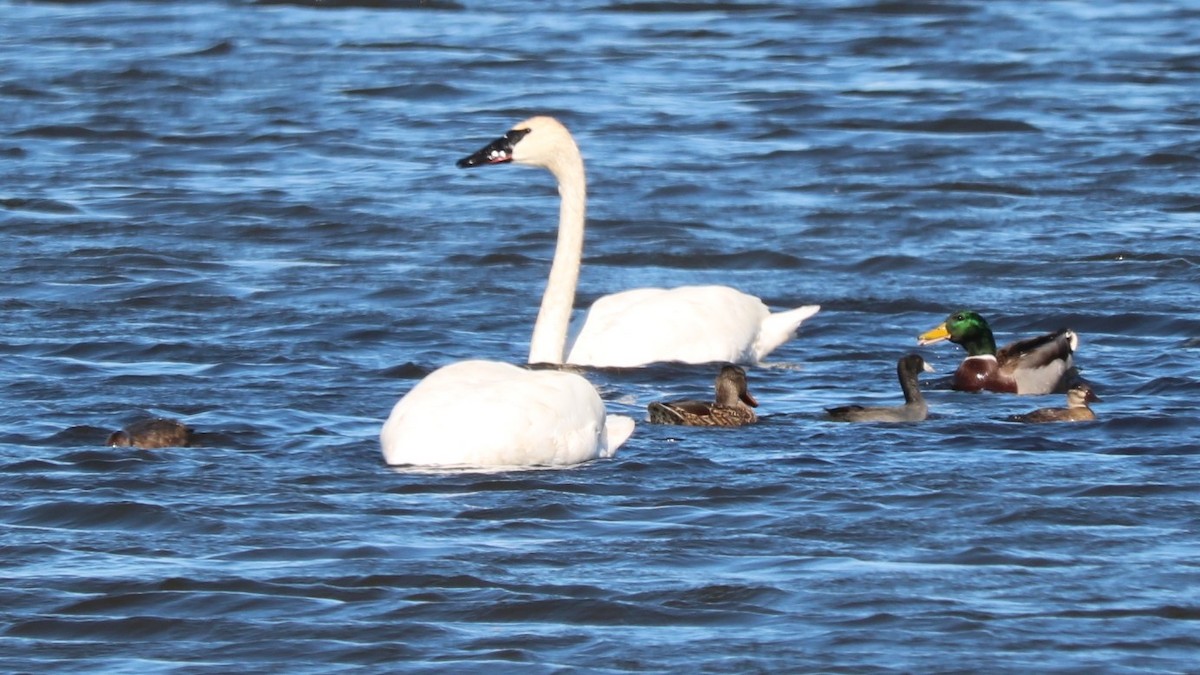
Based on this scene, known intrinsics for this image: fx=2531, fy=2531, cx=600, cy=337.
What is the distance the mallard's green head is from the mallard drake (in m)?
3.59

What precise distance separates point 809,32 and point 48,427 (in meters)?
14.3

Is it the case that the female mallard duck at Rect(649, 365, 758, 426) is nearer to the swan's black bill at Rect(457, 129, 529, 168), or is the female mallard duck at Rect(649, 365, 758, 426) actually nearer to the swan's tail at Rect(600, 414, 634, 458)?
the swan's tail at Rect(600, 414, 634, 458)

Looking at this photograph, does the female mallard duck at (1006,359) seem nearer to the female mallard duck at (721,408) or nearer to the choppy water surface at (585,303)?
the choppy water surface at (585,303)

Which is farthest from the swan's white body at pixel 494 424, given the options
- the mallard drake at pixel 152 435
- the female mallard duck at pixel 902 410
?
the female mallard duck at pixel 902 410

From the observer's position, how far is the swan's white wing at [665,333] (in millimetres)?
10906

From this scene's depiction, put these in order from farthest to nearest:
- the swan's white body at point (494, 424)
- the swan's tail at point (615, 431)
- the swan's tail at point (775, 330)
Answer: the swan's tail at point (775, 330) < the swan's tail at point (615, 431) < the swan's white body at point (494, 424)

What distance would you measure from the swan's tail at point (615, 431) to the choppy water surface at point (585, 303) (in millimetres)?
85

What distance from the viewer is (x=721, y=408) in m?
9.30

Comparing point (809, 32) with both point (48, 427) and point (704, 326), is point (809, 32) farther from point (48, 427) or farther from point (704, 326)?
point (48, 427)

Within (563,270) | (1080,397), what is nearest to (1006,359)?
(1080,397)

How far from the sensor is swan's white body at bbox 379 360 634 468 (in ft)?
27.1

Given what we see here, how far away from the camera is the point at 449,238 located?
13672mm

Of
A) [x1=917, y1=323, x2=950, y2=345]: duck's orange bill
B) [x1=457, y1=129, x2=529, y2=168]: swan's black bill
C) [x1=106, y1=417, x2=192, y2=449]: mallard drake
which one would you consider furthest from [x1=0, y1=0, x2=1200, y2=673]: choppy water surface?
[x1=457, y1=129, x2=529, y2=168]: swan's black bill

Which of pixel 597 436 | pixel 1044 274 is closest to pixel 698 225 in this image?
pixel 1044 274
